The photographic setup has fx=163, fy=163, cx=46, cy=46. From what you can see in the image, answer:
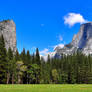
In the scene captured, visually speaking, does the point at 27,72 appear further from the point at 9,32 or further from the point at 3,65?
the point at 9,32

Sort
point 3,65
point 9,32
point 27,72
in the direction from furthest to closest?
point 9,32 < point 27,72 < point 3,65

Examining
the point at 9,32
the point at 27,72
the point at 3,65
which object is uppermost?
the point at 9,32

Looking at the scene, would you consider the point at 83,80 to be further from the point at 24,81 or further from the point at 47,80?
the point at 24,81

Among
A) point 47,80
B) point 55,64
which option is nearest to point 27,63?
point 47,80

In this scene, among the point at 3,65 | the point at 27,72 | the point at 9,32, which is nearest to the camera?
the point at 3,65

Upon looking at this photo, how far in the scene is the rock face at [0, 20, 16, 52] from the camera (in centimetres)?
11851

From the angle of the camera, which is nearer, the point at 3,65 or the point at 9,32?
the point at 3,65

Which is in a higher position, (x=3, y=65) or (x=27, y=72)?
(x=3, y=65)

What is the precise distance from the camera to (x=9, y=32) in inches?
4988

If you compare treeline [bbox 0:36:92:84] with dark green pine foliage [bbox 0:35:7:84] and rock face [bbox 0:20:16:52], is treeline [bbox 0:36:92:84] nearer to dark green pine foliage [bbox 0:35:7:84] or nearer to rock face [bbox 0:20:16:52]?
dark green pine foliage [bbox 0:35:7:84]

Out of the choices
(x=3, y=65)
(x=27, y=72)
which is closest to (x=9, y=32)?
(x=27, y=72)

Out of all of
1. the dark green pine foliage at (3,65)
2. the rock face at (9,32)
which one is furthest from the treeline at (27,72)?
the rock face at (9,32)

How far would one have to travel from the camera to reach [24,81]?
238ft

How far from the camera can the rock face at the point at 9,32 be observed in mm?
118506
